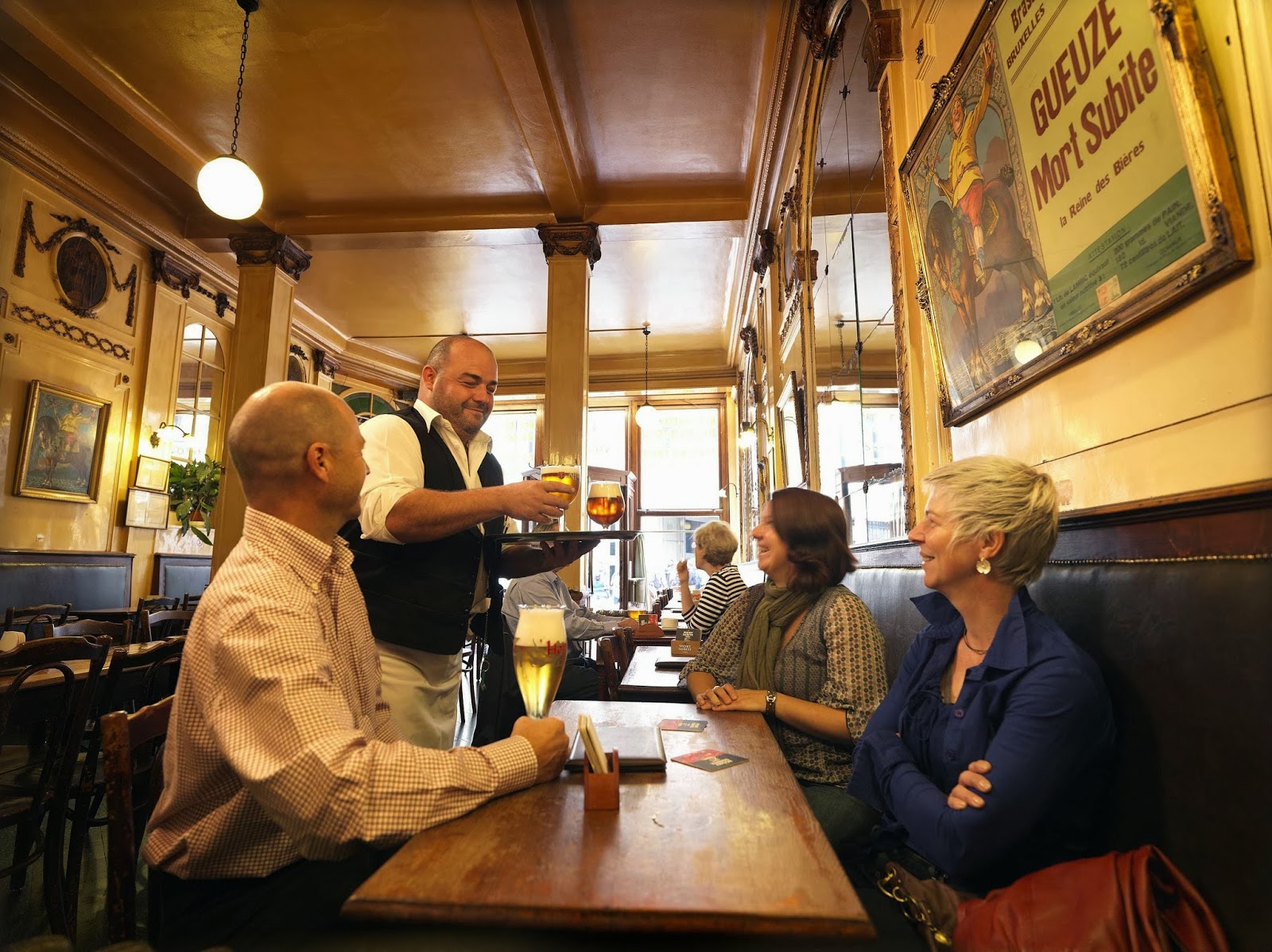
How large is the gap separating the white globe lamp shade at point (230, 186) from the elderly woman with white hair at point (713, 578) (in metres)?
3.51

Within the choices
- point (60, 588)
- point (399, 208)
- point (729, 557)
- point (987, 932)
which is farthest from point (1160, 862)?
point (60, 588)

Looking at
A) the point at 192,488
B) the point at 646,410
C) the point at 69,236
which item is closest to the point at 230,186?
the point at 69,236

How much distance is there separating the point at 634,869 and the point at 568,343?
5846 mm

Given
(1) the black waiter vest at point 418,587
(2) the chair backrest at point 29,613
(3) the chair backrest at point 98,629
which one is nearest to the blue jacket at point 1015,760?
(1) the black waiter vest at point 418,587

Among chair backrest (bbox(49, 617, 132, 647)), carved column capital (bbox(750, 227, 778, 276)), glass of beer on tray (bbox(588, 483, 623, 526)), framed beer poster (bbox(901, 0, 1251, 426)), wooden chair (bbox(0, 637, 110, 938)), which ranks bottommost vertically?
wooden chair (bbox(0, 637, 110, 938))

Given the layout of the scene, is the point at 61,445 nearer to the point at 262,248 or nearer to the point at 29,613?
the point at 29,613

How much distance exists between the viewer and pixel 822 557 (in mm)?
2230

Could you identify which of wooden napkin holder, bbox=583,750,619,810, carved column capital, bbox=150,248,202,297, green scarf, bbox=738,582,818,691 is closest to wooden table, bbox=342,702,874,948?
wooden napkin holder, bbox=583,750,619,810

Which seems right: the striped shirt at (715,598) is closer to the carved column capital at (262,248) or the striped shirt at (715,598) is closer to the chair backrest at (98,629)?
the chair backrest at (98,629)

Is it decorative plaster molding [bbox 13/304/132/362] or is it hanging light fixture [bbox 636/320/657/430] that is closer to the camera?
decorative plaster molding [bbox 13/304/132/362]

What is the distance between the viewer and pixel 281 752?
0.95 m

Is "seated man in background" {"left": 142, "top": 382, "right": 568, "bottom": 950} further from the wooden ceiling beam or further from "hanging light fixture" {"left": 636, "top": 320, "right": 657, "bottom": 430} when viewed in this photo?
"hanging light fixture" {"left": 636, "top": 320, "right": 657, "bottom": 430}

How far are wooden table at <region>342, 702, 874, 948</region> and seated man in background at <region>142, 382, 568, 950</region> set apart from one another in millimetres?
72

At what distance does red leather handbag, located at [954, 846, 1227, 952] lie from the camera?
2.97 ft
